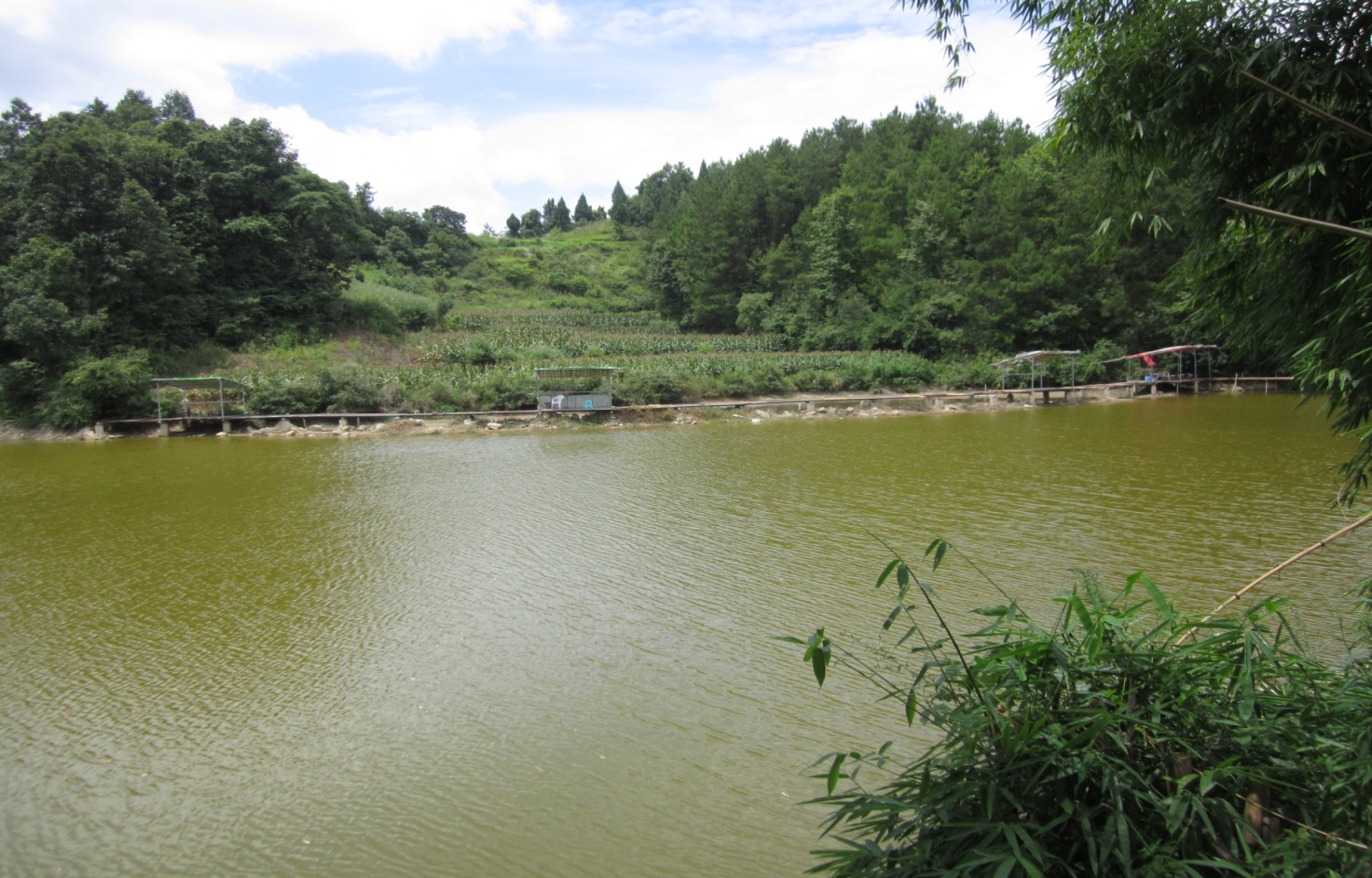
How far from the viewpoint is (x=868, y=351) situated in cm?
3659

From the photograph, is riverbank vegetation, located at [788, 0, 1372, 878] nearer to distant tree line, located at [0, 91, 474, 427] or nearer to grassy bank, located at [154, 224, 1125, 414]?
grassy bank, located at [154, 224, 1125, 414]

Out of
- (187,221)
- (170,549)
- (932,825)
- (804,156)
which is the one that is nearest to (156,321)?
(187,221)

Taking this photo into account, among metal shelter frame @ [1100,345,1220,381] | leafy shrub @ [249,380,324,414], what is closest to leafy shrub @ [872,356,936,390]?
metal shelter frame @ [1100,345,1220,381]

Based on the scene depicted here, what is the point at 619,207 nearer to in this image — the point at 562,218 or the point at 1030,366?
the point at 562,218

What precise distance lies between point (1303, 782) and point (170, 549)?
1168 cm

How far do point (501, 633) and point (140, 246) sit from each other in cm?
2594

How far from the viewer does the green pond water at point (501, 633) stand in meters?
4.29

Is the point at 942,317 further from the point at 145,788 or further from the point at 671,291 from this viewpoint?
the point at 145,788

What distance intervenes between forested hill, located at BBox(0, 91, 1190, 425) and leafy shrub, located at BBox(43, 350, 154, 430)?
2.3 inches

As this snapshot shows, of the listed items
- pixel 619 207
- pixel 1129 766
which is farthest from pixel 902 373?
pixel 619 207

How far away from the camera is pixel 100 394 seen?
2255cm

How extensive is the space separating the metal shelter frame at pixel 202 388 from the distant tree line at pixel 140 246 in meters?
0.85

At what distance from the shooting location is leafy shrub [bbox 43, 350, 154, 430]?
22.2 m

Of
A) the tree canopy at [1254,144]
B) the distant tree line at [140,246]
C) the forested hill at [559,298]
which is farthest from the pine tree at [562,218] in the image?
the tree canopy at [1254,144]
